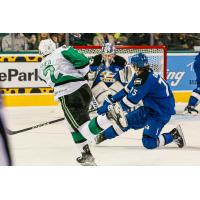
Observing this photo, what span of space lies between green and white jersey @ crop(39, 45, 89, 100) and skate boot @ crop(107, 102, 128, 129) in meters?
0.23

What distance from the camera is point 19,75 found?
184 inches

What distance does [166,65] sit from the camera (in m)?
4.73

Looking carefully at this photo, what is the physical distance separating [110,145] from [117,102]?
27cm

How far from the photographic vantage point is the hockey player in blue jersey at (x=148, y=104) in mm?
4488

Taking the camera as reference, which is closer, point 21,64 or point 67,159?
point 67,159

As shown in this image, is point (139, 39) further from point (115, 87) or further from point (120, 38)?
point (115, 87)

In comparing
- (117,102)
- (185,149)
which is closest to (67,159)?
(117,102)

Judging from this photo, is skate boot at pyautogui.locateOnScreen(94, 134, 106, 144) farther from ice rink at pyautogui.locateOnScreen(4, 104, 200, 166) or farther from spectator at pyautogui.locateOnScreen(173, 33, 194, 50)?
spectator at pyautogui.locateOnScreen(173, 33, 194, 50)

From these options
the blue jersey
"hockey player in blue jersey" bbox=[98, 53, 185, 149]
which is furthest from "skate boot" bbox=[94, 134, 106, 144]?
the blue jersey

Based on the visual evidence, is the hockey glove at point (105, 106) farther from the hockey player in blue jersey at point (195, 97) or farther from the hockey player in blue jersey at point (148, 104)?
the hockey player in blue jersey at point (195, 97)

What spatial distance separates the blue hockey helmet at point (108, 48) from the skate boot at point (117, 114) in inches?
13.2

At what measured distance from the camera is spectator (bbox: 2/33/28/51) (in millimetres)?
4547

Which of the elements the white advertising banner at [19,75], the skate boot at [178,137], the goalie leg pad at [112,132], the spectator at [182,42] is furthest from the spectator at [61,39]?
the skate boot at [178,137]

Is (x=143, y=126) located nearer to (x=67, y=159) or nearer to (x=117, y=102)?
(x=117, y=102)
